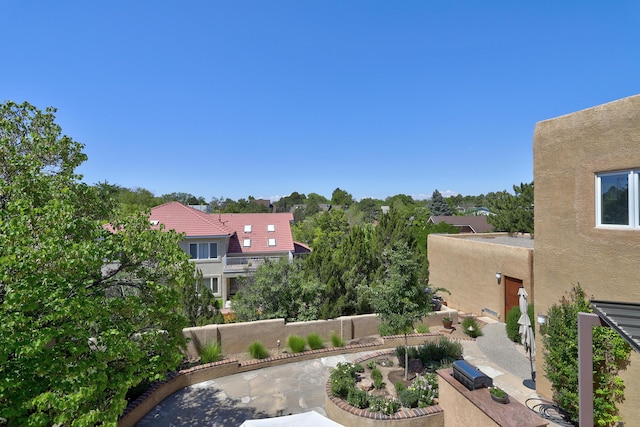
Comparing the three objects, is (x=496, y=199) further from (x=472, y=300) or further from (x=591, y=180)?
(x=591, y=180)

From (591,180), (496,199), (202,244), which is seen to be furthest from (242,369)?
(496,199)

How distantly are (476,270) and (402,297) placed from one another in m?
9.44

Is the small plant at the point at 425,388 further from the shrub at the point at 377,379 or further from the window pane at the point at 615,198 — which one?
the window pane at the point at 615,198

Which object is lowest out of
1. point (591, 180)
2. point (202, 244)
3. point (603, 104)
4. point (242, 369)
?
point (242, 369)

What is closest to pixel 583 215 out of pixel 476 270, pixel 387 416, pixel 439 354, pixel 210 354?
pixel 439 354

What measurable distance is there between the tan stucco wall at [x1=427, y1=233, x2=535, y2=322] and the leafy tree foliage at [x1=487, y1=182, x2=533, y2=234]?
711cm

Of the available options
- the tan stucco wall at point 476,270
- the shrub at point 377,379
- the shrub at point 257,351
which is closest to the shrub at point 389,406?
the shrub at point 377,379

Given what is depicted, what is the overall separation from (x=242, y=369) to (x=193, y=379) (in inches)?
62.2

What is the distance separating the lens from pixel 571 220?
791cm

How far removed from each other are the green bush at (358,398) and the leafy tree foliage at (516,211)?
74.3 feet

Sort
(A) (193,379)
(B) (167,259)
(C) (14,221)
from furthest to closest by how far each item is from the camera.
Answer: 1. (A) (193,379)
2. (B) (167,259)
3. (C) (14,221)

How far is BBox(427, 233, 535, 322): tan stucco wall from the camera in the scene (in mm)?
14852

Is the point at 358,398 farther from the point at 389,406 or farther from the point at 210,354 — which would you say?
the point at 210,354

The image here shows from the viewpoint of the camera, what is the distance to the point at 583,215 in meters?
7.62
